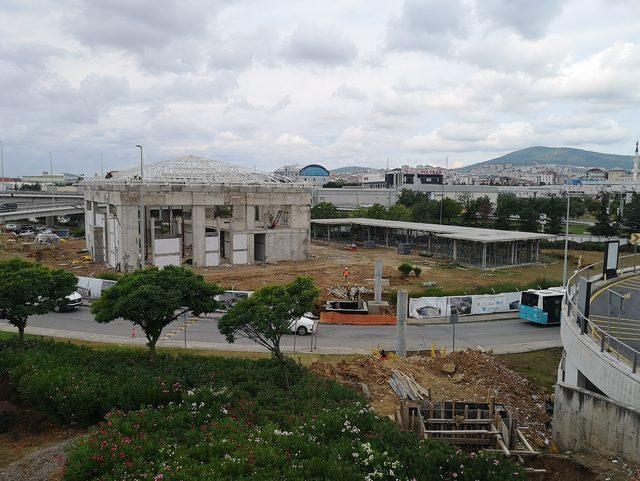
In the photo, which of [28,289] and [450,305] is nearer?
[28,289]

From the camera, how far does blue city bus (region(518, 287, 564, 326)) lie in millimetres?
31375

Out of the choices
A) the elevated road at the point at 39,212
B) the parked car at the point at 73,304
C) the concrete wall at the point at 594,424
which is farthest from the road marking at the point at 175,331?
the elevated road at the point at 39,212

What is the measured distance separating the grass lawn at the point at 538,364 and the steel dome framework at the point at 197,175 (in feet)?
114

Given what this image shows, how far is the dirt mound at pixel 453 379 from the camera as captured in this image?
64.7 ft

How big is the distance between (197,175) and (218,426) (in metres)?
44.7

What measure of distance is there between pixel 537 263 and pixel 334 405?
4691 cm

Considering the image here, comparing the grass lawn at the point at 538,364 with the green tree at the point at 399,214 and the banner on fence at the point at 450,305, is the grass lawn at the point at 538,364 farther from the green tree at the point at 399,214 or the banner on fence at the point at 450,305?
the green tree at the point at 399,214

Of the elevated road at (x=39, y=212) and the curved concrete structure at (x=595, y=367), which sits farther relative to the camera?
the elevated road at (x=39, y=212)

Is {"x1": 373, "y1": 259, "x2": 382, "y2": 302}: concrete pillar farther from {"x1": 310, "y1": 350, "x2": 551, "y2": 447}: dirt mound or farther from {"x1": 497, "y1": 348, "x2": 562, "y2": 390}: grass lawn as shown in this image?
{"x1": 310, "y1": 350, "x2": 551, "y2": 447}: dirt mound

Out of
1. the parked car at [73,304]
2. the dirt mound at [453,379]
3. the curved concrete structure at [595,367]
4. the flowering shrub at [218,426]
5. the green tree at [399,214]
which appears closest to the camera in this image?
the flowering shrub at [218,426]

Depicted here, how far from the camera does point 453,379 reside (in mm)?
21766

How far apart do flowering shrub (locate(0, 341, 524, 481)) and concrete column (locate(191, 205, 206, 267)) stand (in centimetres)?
3105

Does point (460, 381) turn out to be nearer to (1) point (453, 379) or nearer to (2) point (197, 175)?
(1) point (453, 379)

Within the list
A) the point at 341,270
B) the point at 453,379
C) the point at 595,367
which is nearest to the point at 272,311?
the point at 453,379
